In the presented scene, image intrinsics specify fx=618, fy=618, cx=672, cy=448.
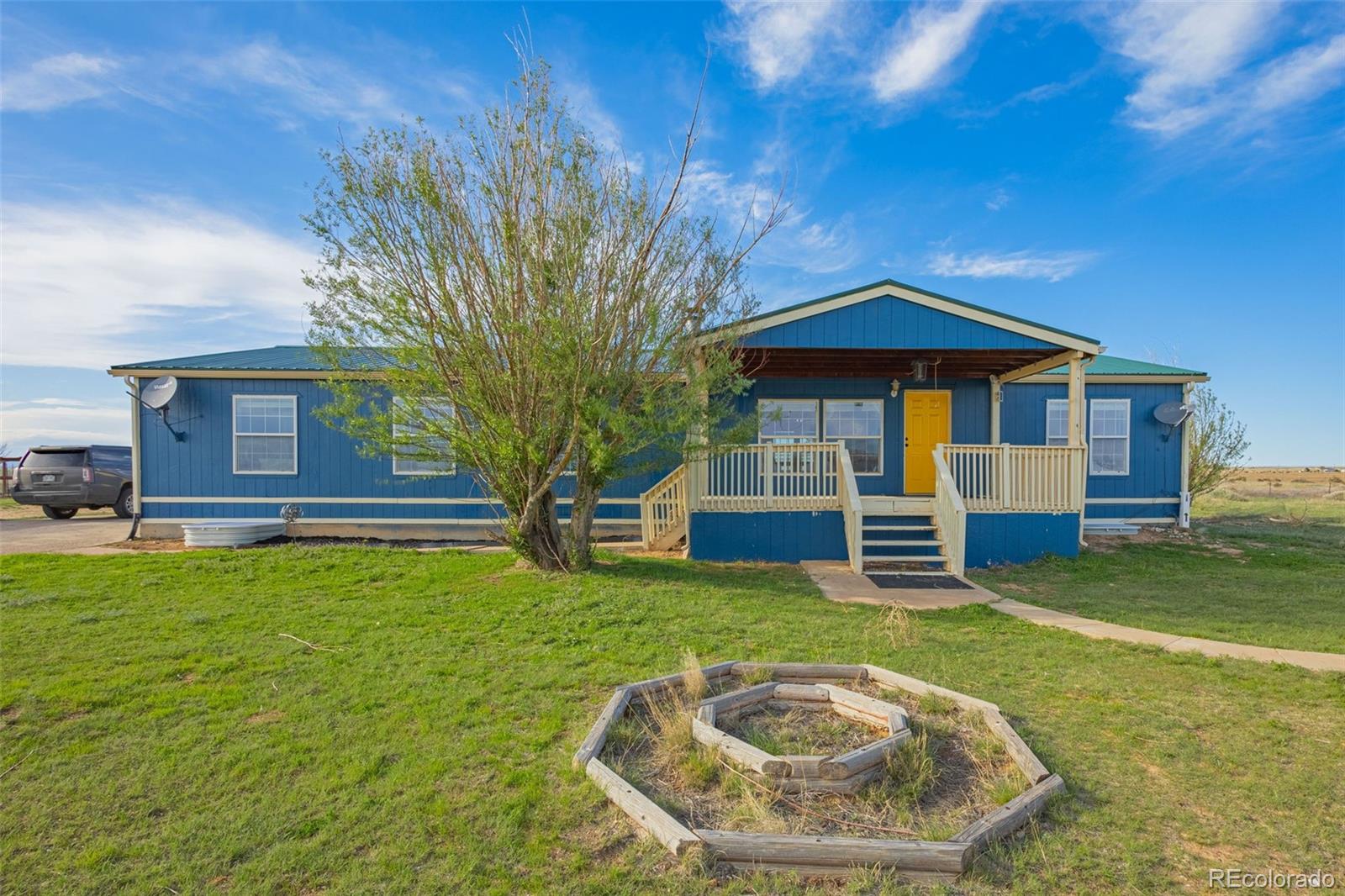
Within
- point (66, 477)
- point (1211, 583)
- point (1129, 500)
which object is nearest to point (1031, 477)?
point (1211, 583)

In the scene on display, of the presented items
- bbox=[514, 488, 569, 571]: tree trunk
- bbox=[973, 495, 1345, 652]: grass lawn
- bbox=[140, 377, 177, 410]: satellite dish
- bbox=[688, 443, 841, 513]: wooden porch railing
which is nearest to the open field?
bbox=[973, 495, 1345, 652]: grass lawn

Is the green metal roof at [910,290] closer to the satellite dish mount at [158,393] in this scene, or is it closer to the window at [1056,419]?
the window at [1056,419]

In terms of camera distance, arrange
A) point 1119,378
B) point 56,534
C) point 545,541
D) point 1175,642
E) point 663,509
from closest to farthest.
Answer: point 1175,642 < point 545,541 < point 663,509 < point 56,534 < point 1119,378

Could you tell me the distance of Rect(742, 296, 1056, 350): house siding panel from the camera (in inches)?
348

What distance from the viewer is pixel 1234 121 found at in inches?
411

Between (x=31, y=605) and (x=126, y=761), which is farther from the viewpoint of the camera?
(x=31, y=605)

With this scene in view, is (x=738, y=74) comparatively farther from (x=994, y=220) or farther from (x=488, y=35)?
(x=994, y=220)

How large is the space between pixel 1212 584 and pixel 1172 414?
5.45 meters

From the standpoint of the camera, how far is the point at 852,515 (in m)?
8.47

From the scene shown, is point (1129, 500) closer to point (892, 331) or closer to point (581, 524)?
point (892, 331)

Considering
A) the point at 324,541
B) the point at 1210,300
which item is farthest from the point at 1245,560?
the point at 324,541

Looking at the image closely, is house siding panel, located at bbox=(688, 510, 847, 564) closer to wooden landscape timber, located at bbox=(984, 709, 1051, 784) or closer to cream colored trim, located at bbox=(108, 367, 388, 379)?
wooden landscape timber, located at bbox=(984, 709, 1051, 784)

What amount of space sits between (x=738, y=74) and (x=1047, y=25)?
4.65m

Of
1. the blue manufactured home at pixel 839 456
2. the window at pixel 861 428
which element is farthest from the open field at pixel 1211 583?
the window at pixel 861 428
